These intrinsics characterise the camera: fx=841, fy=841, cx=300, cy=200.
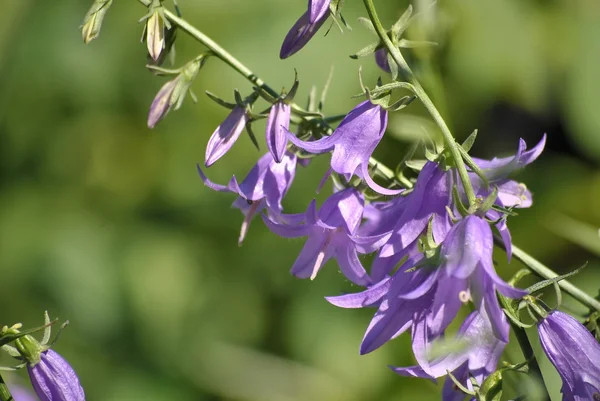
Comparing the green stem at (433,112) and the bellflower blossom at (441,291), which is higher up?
the green stem at (433,112)

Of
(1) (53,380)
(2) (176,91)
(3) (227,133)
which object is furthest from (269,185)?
(1) (53,380)

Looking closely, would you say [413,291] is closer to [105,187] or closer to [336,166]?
[336,166]

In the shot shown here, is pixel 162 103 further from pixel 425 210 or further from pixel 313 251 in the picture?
pixel 425 210

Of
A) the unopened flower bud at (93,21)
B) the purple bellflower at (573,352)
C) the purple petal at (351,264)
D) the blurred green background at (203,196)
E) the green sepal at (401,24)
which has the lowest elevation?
the purple bellflower at (573,352)

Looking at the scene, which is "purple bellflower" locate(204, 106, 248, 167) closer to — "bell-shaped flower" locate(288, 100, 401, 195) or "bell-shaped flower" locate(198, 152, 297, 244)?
"bell-shaped flower" locate(198, 152, 297, 244)

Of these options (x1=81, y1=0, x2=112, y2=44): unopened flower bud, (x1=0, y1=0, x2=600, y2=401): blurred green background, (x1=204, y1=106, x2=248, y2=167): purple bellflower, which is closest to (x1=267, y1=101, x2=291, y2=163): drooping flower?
(x1=204, y1=106, x2=248, y2=167): purple bellflower

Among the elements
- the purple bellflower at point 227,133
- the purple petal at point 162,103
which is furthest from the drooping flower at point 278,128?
the purple petal at point 162,103

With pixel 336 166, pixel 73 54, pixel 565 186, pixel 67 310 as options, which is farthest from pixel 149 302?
pixel 336 166

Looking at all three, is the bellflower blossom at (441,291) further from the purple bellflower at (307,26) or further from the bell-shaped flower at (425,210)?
the purple bellflower at (307,26)
